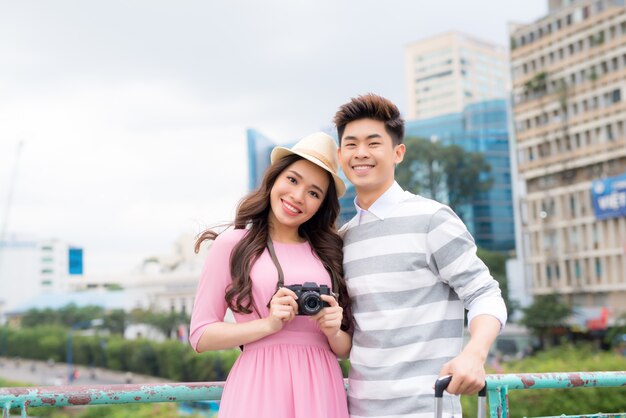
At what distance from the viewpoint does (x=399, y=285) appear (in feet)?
8.85

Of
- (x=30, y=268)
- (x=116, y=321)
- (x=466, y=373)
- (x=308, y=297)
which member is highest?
(x=30, y=268)

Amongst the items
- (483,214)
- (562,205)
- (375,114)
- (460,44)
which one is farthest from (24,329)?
(460,44)

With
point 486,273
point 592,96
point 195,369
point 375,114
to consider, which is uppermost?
point 592,96

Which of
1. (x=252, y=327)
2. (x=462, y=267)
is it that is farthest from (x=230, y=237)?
(x=462, y=267)

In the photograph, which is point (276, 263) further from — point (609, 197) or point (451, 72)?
point (451, 72)

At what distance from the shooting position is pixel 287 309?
262 centimetres

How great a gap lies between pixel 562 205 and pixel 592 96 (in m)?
6.83

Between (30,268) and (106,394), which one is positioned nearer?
(106,394)

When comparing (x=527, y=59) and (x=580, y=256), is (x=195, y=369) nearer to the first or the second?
(x=580, y=256)

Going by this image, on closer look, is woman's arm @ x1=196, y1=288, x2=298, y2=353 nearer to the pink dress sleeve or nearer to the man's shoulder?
the pink dress sleeve

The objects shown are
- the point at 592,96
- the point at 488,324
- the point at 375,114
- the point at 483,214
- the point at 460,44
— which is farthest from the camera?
the point at 460,44

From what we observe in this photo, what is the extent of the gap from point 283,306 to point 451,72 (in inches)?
5320

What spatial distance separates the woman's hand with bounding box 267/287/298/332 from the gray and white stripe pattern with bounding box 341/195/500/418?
29cm

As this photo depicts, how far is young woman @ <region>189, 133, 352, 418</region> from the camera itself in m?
2.69
